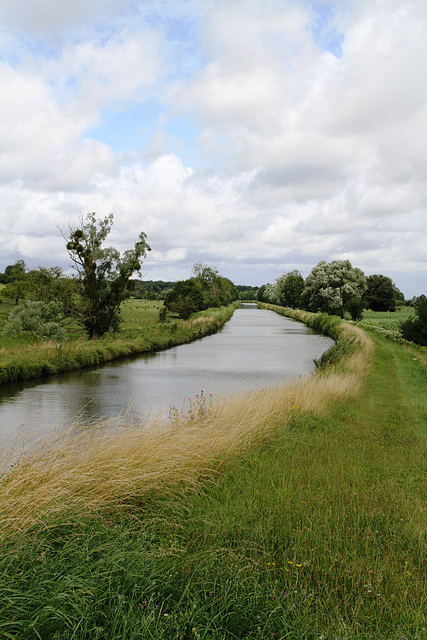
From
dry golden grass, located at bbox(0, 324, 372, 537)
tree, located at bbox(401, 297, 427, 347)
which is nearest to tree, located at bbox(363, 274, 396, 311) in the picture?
tree, located at bbox(401, 297, 427, 347)

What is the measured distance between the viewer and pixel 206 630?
256 centimetres

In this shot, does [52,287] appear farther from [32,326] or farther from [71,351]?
[71,351]

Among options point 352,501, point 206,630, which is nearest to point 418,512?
point 352,501

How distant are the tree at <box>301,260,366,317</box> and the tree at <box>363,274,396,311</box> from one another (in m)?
16.3

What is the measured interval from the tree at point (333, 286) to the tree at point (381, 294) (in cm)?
1629

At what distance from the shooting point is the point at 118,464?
5.11 meters

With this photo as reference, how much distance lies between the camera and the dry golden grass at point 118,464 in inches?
158

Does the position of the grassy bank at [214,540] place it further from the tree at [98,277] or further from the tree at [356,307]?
the tree at [356,307]

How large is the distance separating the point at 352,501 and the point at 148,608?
2541mm

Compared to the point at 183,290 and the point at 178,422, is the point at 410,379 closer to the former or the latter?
the point at 178,422

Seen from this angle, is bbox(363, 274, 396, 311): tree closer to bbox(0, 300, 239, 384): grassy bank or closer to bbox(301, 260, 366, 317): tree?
bbox(301, 260, 366, 317): tree

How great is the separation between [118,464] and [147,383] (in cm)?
1331

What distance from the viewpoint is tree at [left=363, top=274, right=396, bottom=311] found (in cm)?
8206

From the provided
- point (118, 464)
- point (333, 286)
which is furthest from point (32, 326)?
point (333, 286)
